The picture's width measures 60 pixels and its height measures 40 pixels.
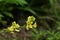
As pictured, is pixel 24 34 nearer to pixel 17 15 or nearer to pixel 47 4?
pixel 17 15

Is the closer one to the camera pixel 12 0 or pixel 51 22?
pixel 12 0

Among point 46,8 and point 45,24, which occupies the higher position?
point 46,8

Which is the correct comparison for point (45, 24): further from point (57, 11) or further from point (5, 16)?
point (5, 16)

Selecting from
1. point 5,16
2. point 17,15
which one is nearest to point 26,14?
point 17,15

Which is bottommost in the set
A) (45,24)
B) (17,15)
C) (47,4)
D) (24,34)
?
(24,34)

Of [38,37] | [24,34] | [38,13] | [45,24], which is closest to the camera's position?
[38,37]

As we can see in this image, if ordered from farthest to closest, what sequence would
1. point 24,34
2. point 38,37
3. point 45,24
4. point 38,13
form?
1. point 38,13
2. point 45,24
3. point 24,34
4. point 38,37

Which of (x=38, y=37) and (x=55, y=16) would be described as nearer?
(x=38, y=37)

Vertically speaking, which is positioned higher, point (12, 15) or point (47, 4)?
point (47, 4)

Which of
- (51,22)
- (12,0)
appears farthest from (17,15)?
(51,22)
